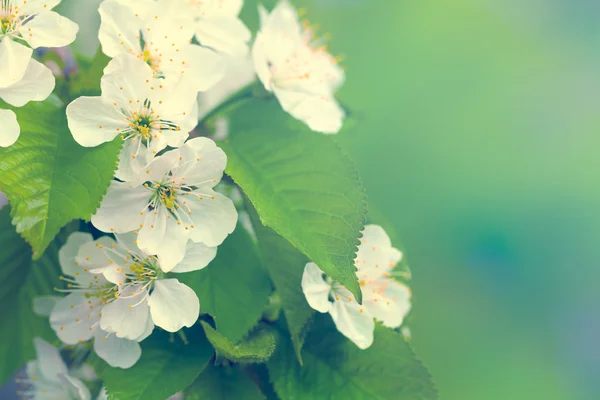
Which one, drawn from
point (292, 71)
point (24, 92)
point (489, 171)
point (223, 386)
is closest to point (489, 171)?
point (489, 171)

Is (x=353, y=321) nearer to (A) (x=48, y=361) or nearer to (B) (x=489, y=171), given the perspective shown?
(A) (x=48, y=361)

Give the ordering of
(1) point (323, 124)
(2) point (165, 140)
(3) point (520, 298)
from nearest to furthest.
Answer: (2) point (165, 140) < (1) point (323, 124) < (3) point (520, 298)

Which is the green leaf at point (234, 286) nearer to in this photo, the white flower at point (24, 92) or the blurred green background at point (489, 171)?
the white flower at point (24, 92)

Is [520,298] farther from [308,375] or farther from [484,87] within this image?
[308,375]

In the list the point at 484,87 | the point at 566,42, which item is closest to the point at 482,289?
the point at 484,87

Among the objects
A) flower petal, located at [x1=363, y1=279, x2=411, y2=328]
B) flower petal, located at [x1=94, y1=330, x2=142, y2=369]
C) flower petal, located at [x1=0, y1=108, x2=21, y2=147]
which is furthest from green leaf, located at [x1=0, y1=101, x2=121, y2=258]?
flower petal, located at [x1=363, y1=279, x2=411, y2=328]

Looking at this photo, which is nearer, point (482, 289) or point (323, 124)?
point (323, 124)

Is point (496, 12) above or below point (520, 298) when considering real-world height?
above
